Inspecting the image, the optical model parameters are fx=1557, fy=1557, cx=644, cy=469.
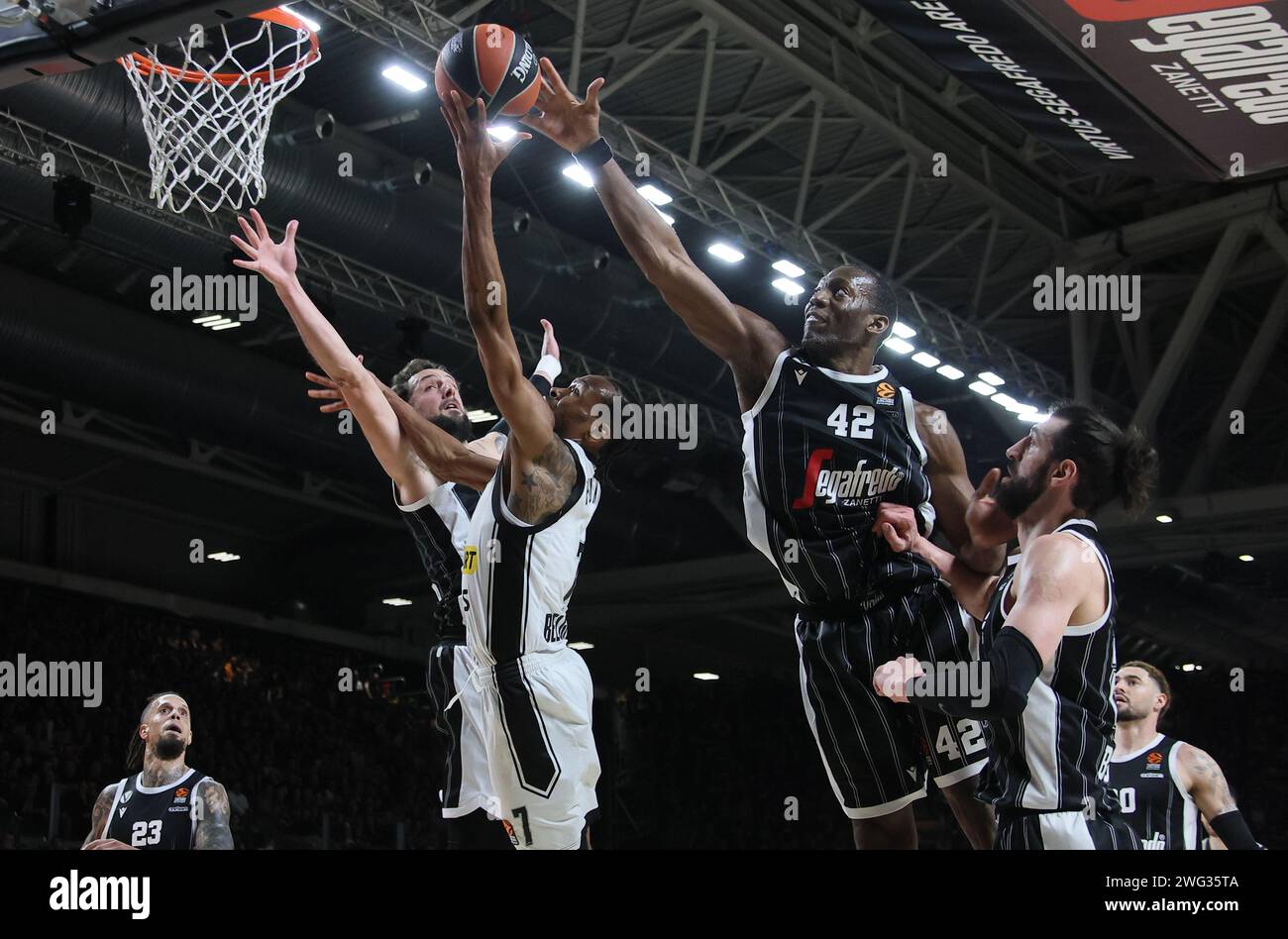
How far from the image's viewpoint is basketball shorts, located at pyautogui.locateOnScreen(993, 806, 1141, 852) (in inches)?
150

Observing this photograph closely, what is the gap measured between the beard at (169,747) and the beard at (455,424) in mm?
2083

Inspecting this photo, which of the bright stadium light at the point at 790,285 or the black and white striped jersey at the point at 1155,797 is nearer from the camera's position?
the black and white striped jersey at the point at 1155,797

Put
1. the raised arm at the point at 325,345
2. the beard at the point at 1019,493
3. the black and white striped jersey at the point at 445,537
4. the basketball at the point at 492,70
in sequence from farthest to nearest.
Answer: the black and white striped jersey at the point at 445,537, the raised arm at the point at 325,345, the basketball at the point at 492,70, the beard at the point at 1019,493

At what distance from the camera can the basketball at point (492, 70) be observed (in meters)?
4.87

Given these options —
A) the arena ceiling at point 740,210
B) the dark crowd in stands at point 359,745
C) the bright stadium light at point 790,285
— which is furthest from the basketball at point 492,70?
the dark crowd in stands at point 359,745

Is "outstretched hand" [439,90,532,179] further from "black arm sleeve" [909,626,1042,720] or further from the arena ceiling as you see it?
the arena ceiling

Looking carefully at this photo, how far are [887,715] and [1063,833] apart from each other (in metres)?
0.74

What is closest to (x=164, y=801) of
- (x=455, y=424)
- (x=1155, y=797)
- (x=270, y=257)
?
(x=455, y=424)

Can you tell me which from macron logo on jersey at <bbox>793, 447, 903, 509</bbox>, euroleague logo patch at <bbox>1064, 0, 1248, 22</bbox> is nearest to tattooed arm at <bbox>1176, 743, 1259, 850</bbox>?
macron logo on jersey at <bbox>793, 447, 903, 509</bbox>

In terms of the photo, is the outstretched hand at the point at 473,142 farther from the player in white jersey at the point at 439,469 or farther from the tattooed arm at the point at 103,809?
the tattooed arm at the point at 103,809

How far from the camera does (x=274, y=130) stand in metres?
11.0

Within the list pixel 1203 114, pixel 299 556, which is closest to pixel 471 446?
pixel 1203 114
